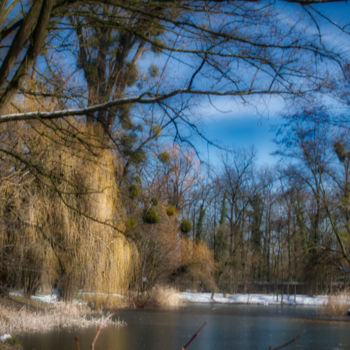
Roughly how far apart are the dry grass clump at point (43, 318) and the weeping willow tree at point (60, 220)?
0.37m

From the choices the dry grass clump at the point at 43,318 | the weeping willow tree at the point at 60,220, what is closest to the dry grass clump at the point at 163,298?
the dry grass clump at the point at 43,318

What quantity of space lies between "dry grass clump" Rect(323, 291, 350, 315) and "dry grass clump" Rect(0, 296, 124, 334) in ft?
24.7

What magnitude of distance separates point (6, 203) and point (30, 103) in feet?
6.03

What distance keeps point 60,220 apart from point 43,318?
1761mm

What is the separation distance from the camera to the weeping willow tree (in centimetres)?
703

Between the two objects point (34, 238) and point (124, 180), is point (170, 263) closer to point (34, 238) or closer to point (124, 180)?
point (124, 180)

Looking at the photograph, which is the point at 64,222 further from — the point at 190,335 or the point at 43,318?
the point at 190,335

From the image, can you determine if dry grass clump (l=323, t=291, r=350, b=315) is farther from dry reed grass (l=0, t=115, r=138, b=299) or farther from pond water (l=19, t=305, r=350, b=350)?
dry reed grass (l=0, t=115, r=138, b=299)

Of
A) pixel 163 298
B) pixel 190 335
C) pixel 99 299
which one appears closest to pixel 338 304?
pixel 163 298

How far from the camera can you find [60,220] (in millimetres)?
7977

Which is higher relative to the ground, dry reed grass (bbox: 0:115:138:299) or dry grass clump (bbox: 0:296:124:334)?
dry reed grass (bbox: 0:115:138:299)

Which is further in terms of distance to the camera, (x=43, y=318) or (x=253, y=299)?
(x=253, y=299)

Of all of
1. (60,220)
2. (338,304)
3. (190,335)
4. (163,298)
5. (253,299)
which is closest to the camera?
(60,220)

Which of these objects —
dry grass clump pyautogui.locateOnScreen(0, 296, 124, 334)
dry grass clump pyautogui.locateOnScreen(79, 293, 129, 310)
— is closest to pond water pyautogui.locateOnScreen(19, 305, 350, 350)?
dry grass clump pyautogui.locateOnScreen(0, 296, 124, 334)
